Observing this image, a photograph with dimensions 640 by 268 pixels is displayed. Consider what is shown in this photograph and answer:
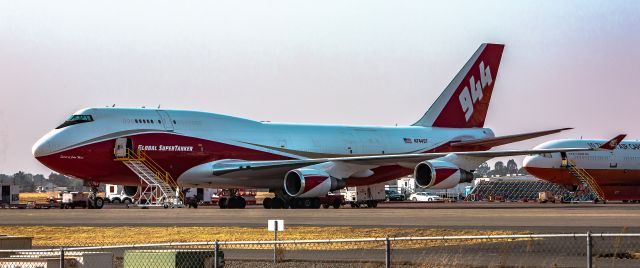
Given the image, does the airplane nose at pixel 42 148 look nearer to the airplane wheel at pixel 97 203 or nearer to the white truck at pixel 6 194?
the airplane wheel at pixel 97 203

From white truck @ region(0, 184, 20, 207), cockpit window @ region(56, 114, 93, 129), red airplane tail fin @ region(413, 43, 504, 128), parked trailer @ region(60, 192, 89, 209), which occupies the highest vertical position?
red airplane tail fin @ region(413, 43, 504, 128)

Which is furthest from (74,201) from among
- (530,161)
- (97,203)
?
(530,161)

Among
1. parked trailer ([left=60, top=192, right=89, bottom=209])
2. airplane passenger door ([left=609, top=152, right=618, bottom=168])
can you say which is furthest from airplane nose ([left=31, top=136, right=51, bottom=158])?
airplane passenger door ([left=609, top=152, right=618, bottom=168])

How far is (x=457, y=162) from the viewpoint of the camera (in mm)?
55250

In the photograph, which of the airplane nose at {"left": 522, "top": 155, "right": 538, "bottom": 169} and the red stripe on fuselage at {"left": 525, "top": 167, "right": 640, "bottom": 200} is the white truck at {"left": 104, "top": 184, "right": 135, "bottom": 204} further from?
the red stripe on fuselage at {"left": 525, "top": 167, "right": 640, "bottom": 200}

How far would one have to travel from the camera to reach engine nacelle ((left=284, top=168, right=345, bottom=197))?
5181cm

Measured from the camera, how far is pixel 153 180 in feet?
171

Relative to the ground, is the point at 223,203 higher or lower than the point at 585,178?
lower

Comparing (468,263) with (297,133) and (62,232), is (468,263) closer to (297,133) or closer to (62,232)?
(62,232)

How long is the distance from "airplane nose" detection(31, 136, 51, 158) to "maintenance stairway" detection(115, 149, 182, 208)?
3.13 metres

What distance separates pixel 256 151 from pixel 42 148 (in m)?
10.6

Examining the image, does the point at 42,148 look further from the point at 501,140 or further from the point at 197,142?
the point at 501,140

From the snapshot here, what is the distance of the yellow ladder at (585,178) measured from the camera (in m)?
72.2

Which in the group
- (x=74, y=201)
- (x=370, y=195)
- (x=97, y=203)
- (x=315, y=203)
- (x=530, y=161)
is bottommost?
(x=315, y=203)
